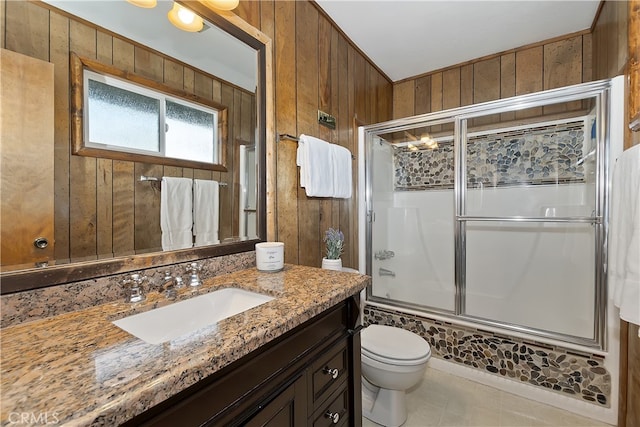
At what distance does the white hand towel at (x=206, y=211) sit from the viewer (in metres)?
1.22

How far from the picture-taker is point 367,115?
8.41 ft

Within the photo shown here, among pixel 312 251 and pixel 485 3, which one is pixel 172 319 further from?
pixel 485 3

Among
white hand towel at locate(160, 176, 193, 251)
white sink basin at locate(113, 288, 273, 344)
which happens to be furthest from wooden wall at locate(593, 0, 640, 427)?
white hand towel at locate(160, 176, 193, 251)

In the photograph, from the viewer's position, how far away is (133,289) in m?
0.92

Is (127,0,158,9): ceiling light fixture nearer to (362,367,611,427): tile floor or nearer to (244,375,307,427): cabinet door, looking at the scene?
(244,375,307,427): cabinet door

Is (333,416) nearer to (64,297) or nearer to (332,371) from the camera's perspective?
(332,371)

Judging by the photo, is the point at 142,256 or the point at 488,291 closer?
the point at 142,256

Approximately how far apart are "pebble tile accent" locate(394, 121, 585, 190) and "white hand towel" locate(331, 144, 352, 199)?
96 centimetres

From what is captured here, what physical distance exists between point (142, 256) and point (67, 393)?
1.98ft

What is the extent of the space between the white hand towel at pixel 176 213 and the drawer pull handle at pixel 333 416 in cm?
81

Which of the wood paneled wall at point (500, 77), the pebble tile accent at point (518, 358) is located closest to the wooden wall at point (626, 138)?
the pebble tile accent at point (518, 358)

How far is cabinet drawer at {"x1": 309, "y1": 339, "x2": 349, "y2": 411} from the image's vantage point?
932 millimetres

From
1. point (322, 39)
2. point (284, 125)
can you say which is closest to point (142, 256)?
point (284, 125)

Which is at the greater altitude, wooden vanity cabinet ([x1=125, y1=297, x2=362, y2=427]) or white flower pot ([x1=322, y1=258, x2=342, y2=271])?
white flower pot ([x1=322, y1=258, x2=342, y2=271])
